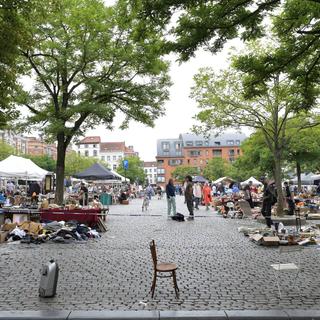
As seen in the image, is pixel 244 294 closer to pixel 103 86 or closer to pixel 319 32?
pixel 319 32

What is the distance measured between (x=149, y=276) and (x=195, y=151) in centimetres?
12983

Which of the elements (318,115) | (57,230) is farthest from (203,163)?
(57,230)

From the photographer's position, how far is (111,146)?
171 meters

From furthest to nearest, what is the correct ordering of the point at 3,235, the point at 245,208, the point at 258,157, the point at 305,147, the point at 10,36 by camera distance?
the point at 258,157
the point at 305,147
the point at 245,208
the point at 3,235
the point at 10,36

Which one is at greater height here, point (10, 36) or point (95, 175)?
point (10, 36)

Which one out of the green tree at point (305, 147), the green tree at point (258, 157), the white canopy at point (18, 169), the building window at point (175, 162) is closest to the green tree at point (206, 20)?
the white canopy at point (18, 169)


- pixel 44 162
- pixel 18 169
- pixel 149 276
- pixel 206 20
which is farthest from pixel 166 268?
pixel 44 162

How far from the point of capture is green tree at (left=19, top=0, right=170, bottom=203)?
21567 mm

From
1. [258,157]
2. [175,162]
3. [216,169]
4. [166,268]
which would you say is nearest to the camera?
[166,268]

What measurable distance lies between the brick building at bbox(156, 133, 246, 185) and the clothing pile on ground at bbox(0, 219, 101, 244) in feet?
398

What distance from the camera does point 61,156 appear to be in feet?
77.9

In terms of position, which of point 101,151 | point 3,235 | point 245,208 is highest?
point 101,151

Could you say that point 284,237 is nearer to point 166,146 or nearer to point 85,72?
point 85,72

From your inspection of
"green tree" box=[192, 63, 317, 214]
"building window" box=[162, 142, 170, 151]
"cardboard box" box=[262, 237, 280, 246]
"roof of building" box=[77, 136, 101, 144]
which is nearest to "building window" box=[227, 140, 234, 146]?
"building window" box=[162, 142, 170, 151]
